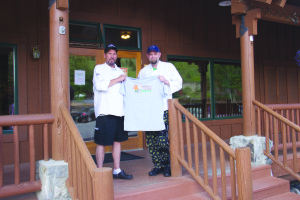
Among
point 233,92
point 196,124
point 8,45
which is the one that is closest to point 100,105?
point 196,124

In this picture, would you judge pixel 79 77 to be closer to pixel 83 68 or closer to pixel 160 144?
pixel 83 68

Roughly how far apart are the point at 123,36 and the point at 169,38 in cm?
116

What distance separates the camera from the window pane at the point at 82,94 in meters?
5.05

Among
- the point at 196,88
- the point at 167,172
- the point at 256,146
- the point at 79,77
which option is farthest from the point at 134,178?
the point at 196,88

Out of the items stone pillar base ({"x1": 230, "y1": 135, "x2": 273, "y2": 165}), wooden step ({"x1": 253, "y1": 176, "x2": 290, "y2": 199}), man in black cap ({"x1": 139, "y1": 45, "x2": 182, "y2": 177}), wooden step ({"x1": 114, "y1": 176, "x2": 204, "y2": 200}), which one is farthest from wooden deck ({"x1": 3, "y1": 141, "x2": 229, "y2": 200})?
wooden step ({"x1": 253, "y1": 176, "x2": 290, "y2": 199})

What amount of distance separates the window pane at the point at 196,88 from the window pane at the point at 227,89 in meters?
0.30

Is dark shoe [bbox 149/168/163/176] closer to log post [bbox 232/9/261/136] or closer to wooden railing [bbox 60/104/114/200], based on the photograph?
wooden railing [bbox 60/104/114/200]

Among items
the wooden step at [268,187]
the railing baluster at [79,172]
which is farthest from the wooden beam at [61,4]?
the wooden step at [268,187]

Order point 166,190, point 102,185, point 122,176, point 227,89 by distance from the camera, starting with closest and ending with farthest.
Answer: point 102,185 < point 166,190 < point 122,176 < point 227,89

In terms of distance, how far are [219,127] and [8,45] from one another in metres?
5.02

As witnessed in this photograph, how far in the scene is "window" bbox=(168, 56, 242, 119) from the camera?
6.66m

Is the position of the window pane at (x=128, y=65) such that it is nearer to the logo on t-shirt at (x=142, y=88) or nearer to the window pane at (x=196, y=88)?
the window pane at (x=196, y=88)

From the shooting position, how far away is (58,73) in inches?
120

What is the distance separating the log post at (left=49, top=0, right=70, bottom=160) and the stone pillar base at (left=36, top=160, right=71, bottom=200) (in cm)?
15
